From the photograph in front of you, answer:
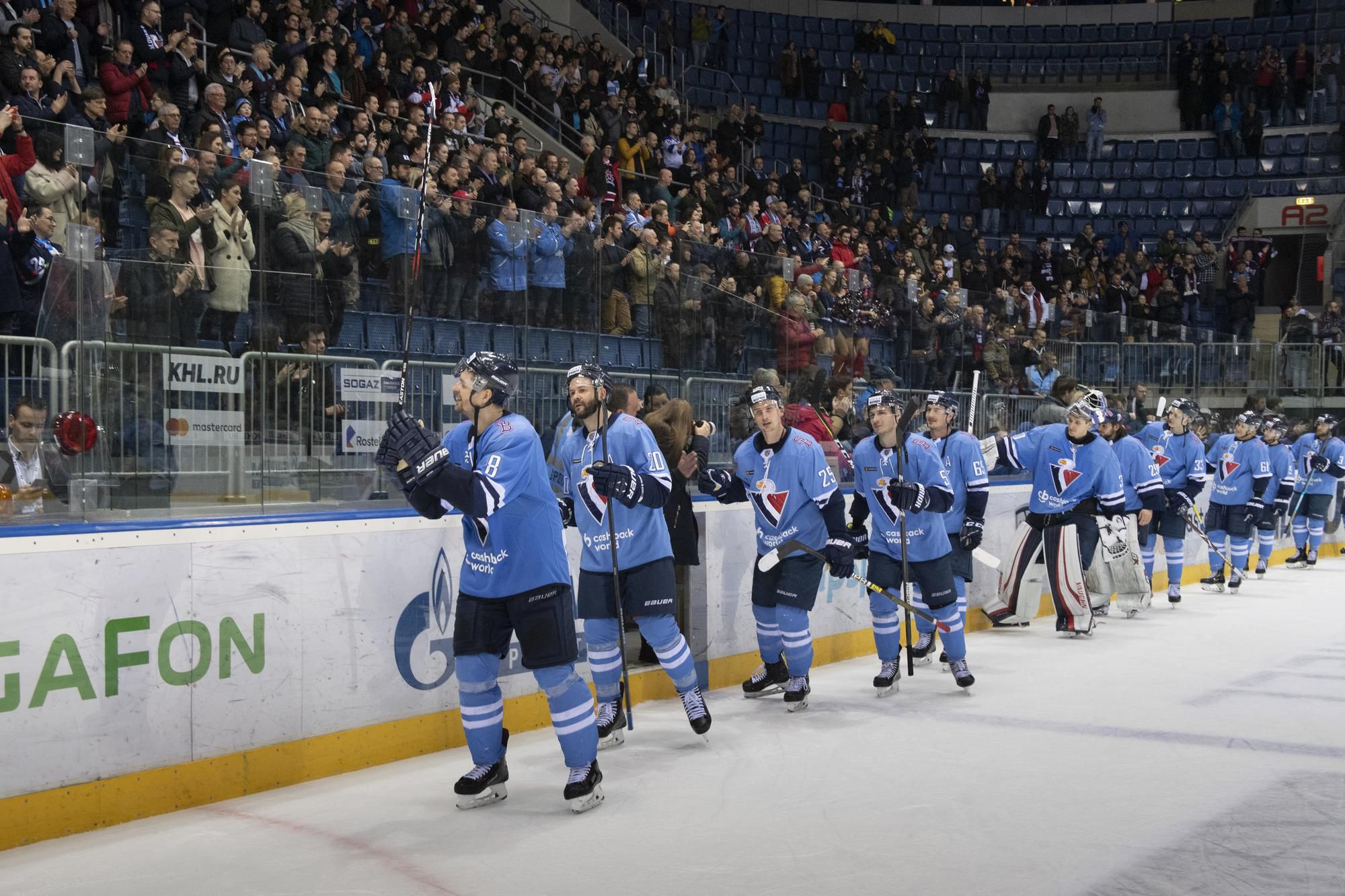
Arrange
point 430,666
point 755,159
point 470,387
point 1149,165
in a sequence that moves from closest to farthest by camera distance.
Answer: point 470,387, point 430,666, point 755,159, point 1149,165

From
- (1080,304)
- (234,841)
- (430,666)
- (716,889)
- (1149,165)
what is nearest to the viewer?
(716,889)

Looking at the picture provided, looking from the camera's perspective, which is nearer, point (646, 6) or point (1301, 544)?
point (1301, 544)

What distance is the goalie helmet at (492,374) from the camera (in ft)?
15.0

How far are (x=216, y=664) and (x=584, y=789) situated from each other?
1432 millimetres

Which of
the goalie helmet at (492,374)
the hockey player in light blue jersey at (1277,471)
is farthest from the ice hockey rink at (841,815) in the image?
the hockey player in light blue jersey at (1277,471)

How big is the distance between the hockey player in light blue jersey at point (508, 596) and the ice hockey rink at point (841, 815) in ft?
0.69

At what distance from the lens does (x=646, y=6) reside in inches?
822

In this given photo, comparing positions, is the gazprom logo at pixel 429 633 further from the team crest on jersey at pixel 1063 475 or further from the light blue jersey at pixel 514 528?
the team crest on jersey at pixel 1063 475

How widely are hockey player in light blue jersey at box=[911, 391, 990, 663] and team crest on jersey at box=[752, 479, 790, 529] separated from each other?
151 cm

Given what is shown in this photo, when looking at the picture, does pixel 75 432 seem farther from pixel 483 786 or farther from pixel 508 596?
pixel 483 786

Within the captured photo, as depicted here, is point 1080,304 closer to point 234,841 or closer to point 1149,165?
point 1149,165

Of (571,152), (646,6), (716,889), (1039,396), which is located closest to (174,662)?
(716,889)

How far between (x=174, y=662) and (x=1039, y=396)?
897 cm

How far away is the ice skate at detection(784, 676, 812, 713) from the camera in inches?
253
